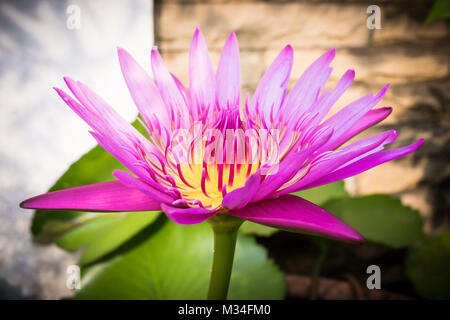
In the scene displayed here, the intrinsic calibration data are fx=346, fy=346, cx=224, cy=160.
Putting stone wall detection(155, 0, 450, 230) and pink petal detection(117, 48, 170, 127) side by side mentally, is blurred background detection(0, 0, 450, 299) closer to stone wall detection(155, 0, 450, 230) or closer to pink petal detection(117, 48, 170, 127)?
stone wall detection(155, 0, 450, 230)

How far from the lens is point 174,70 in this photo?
37.7 inches

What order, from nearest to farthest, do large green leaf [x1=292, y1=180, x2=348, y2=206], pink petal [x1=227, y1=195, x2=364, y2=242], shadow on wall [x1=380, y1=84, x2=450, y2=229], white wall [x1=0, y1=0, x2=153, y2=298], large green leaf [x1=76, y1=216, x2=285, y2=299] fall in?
pink petal [x1=227, y1=195, x2=364, y2=242]
large green leaf [x1=76, y1=216, x2=285, y2=299]
large green leaf [x1=292, y1=180, x2=348, y2=206]
white wall [x1=0, y1=0, x2=153, y2=298]
shadow on wall [x1=380, y1=84, x2=450, y2=229]

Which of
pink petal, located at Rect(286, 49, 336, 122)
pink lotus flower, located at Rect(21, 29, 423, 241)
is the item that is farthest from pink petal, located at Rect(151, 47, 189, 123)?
pink petal, located at Rect(286, 49, 336, 122)

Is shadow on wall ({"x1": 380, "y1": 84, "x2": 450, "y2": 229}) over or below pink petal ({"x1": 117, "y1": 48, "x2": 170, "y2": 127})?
over

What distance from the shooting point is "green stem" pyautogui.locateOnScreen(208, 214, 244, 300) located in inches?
11.1

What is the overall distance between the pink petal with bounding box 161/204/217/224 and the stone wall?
0.77 metres

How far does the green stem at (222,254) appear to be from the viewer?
0.93 ft

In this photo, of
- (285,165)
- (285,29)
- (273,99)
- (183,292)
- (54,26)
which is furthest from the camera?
(285,29)

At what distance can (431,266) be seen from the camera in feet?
2.54

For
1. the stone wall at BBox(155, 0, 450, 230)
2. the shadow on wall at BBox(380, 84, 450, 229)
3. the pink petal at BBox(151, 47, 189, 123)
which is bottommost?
the pink petal at BBox(151, 47, 189, 123)

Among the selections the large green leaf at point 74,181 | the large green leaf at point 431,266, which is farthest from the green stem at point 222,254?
the large green leaf at point 431,266

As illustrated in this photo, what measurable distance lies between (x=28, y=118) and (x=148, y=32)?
386mm
